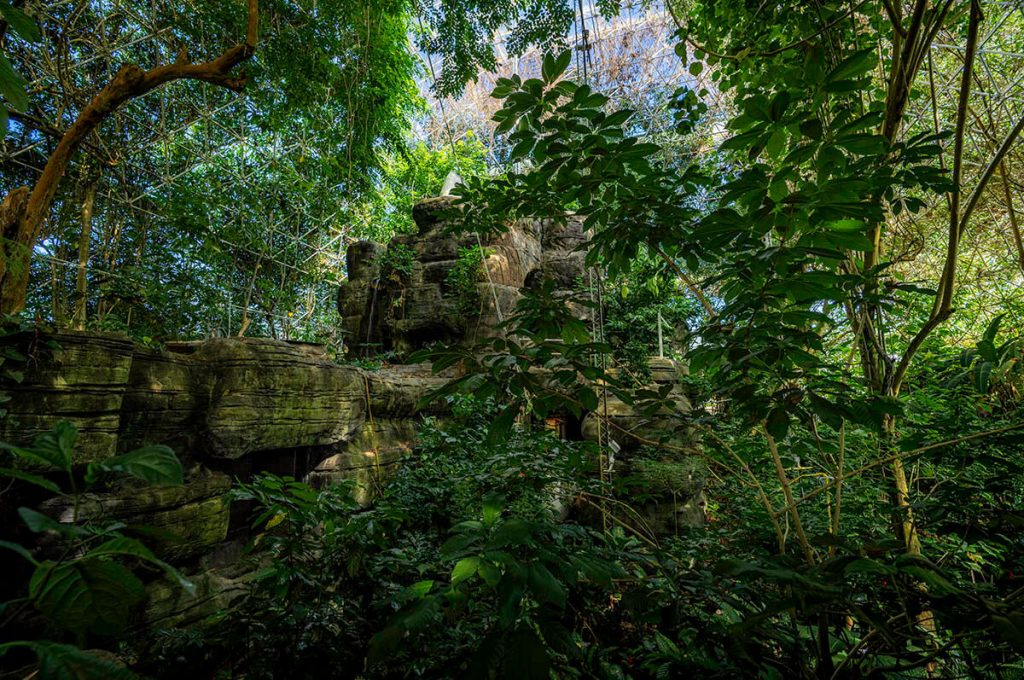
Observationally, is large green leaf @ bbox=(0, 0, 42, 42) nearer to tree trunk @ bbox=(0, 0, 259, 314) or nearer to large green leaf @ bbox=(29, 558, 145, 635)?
large green leaf @ bbox=(29, 558, 145, 635)

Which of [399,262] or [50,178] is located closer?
Answer: [50,178]

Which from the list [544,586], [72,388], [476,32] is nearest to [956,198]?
[544,586]

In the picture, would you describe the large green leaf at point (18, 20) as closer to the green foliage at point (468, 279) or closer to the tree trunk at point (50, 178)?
the tree trunk at point (50, 178)

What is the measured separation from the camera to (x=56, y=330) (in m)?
2.49

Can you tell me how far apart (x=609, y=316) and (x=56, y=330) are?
9.13m

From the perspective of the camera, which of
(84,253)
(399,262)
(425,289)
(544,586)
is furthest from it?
(399,262)

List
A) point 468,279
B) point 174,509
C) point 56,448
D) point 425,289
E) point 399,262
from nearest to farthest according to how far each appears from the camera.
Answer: point 56,448 < point 174,509 < point 468,279 < point 425,289 < point 399,262

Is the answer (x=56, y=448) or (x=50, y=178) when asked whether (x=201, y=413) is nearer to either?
(x=50, y=178)

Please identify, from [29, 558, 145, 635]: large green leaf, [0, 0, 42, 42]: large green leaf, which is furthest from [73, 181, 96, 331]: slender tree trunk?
[29, 558, 145, 635]: large green leaf

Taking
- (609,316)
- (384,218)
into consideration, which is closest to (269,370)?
(384,218)

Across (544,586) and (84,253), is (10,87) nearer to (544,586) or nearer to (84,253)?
(544,586)

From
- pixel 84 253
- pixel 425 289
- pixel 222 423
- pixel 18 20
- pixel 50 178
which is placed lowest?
pixel 222 423

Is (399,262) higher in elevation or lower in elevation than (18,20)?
higher

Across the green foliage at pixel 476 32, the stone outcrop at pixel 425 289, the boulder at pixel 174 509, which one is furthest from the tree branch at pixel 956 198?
the stone outcrop at pixel 425 289
